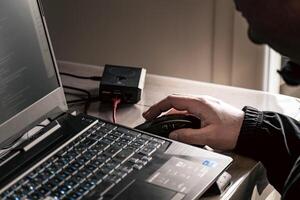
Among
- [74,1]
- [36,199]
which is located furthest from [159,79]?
[36,199]

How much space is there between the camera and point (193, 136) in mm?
1089

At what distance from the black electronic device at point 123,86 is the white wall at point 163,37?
0.34m

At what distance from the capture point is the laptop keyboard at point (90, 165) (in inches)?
35.3

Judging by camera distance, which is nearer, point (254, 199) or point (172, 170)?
point (172, 170)

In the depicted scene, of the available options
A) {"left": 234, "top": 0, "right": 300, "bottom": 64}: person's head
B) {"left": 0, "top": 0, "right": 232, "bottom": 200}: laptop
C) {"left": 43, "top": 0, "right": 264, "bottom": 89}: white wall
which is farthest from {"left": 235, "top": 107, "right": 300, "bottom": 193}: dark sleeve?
{"left": 43, "top": 0, "right": 264, "bottom": 89}: white wall

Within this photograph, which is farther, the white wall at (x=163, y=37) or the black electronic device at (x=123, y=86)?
the white wall at (x=163, y=37)

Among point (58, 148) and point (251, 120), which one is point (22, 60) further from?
point (251, 120)

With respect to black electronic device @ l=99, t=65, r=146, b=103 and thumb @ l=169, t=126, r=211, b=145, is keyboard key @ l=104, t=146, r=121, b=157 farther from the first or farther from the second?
black electronic device @ l=99, t=65, r=146, b=103

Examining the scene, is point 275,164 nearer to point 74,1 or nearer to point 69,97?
point 69,97

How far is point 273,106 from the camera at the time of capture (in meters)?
1.28

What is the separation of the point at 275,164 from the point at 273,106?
0.24 meters

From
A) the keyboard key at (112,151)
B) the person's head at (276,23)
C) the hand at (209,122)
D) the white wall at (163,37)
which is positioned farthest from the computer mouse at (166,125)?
the white wall at (163,37)

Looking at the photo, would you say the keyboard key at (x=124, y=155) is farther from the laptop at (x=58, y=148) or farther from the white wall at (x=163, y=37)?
the white wall at (x=163, y=37)

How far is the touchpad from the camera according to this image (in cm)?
88
